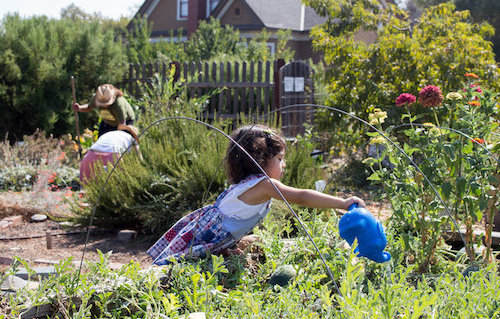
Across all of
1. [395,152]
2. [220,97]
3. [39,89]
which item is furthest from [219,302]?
[39,89]

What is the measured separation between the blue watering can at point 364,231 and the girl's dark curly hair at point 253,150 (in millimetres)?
714

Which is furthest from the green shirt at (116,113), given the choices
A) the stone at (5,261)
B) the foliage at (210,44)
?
the foliage at (210,44)

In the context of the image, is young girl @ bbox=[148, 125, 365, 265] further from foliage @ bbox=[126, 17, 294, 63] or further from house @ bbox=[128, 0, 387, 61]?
house @ bbox=[128, 0, 387, 61]

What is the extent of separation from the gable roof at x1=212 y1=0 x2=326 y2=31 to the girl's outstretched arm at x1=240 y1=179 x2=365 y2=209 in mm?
19543

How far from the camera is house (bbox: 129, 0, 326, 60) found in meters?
21.7

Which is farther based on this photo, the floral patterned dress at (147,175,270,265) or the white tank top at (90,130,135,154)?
the white tank top at (90,130,135,154)

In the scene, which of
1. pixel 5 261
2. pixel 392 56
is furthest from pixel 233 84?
pixel 5 261

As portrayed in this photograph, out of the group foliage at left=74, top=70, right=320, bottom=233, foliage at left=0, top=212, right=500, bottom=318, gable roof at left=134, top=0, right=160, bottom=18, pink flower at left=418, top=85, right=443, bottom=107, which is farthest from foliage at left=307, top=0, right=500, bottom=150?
gable roof at left=134, top=0, right=160, bottom=18

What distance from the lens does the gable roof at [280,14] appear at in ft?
72.1

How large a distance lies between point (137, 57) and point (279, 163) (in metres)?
10.6

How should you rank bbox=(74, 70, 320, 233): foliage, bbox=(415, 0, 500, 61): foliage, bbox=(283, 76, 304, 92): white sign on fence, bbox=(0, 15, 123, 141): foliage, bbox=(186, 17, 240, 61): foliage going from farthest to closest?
1. bbox=(415, 0, 500, 61): foliage
2. bbox=(186, 17, 240, 61): foliage
3. bbox=(283, 76, 304, 92): white sign on fence
4. bbox=(0, 15, 123, 141): foliage
5. bbox=(74, 70, 320, 233): foliage

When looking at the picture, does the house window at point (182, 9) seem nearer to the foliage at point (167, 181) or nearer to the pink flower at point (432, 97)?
the foliage at point (167, 181)

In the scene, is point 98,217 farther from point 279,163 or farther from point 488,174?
point 488,174

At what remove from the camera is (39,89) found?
27.9ft
